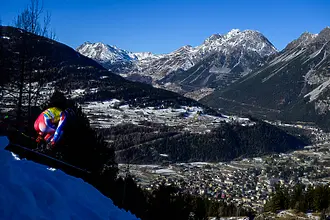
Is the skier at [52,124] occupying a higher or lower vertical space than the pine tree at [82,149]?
higher

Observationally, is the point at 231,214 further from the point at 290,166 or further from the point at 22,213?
the point at 290,166

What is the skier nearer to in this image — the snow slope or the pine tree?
the snow slope

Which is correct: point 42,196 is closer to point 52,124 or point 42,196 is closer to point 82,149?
point 52,124

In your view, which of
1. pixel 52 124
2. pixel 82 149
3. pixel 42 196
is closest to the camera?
pixel 42 196

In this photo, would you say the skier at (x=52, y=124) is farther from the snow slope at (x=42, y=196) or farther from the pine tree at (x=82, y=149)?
the pine tree at (x=82, y=149)

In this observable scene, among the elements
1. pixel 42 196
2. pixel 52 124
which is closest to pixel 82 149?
pixel 52 124

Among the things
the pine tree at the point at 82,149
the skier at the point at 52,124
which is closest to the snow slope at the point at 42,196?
the skier at the point at 52,124

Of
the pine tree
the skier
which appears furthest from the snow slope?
the pine tree

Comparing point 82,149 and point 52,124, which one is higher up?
point 52,124
